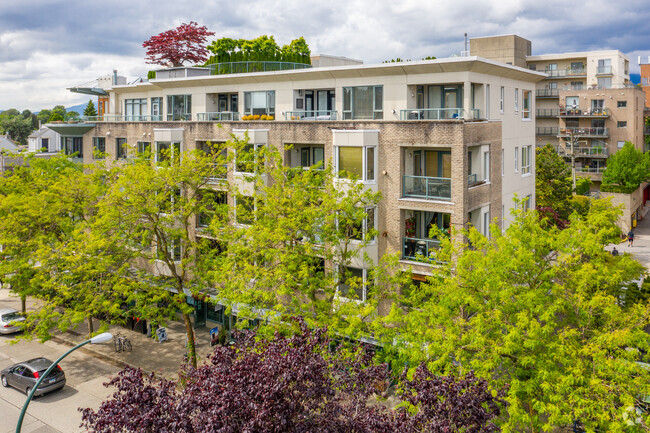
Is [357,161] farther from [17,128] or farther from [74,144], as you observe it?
[17,128]

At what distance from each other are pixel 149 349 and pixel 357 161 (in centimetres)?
1775

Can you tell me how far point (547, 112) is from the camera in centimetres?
7500

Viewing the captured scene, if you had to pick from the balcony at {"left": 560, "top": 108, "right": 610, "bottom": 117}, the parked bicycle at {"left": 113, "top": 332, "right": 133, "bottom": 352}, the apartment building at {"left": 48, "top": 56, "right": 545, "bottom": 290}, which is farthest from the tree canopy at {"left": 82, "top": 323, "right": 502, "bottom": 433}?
the balcony at {"left": 560, "top": 108, "right": 610, "bottom": 117}

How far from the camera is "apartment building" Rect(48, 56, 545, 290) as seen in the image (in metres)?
26.1

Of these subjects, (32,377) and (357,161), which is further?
(357,161)

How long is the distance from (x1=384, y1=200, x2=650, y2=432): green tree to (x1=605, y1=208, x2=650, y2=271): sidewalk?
26.7 m

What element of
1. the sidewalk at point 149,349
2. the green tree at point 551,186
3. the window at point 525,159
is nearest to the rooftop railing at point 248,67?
→ the window at point 525,159

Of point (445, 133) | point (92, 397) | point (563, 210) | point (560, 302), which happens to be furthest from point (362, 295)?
point (563, 210)

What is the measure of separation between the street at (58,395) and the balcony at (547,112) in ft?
214

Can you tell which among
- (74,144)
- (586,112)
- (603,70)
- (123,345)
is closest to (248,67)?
(74,144)

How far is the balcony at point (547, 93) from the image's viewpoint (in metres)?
74.7

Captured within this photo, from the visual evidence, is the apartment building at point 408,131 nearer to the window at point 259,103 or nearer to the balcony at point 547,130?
the window at point 259,103

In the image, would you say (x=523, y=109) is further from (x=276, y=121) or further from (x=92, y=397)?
(x=92, y=397)

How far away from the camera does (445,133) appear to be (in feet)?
→ 83.3
